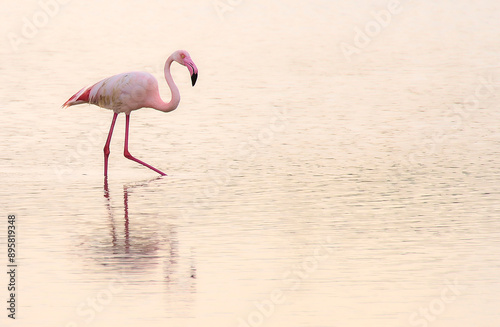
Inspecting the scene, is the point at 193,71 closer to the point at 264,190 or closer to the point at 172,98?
the point at 172,98

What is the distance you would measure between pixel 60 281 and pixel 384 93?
37.4 feet

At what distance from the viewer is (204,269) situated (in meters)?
7.64

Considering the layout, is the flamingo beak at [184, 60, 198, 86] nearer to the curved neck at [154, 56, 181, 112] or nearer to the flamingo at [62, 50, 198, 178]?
the flamingo at [62, 50, 198, 178]

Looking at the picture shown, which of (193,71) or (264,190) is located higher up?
(193,71)

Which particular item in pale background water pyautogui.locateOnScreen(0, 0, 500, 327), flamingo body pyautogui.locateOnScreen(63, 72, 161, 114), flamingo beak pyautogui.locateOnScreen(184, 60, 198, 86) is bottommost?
pale background water pyautogui.locateOnScreen(0, 0, 500, 327)

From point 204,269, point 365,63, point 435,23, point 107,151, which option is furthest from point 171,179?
point 435,23

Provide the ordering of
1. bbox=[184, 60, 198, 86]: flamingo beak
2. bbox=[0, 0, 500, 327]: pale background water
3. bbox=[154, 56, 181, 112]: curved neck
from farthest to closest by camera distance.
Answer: bbox=[154, 56, 181, 112]: curved neck < bbox=[184, 60, 198, 86]: flamingo beak < bbox=[0, 0, 500, 327]: pale background water

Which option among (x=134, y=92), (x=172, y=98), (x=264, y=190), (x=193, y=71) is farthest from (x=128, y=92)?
(x=264, y=190)

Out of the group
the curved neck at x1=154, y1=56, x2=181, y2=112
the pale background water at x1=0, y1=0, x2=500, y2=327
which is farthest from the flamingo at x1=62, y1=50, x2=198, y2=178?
the pale background water at x1=0, y1=0, x2=500, y2=327

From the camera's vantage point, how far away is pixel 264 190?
35.4 feet

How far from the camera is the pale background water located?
22.7 feet

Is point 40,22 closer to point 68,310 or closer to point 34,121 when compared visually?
point 34,121

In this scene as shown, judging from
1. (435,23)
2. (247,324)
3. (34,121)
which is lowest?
(247,324)

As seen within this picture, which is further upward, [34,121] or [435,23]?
[435,23]
